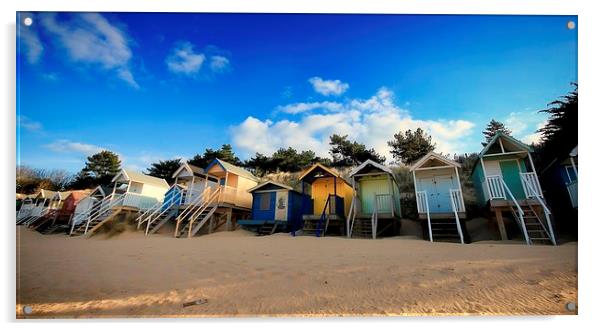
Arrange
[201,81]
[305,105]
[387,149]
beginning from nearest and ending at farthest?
1. [201,81]
2. [305,105]
3. [387,149]

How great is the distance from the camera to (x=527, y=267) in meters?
2.72

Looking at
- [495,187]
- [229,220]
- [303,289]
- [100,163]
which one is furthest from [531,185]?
[100,163]

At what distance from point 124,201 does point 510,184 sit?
685 inches

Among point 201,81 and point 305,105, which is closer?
point 201,81

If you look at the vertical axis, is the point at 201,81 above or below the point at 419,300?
above

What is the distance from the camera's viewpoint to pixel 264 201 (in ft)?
40.0

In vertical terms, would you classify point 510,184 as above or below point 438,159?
below

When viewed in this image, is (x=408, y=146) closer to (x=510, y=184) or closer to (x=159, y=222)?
(x=510, y=184)

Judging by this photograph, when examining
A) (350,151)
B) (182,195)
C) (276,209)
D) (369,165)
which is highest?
(350,151)

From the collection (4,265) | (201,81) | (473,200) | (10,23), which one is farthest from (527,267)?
(473,200)

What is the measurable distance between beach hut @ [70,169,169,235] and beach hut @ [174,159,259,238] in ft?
10.9

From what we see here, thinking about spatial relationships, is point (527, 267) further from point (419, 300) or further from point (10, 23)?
point (10, 23)

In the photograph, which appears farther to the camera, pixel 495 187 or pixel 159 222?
pixel 159 222
